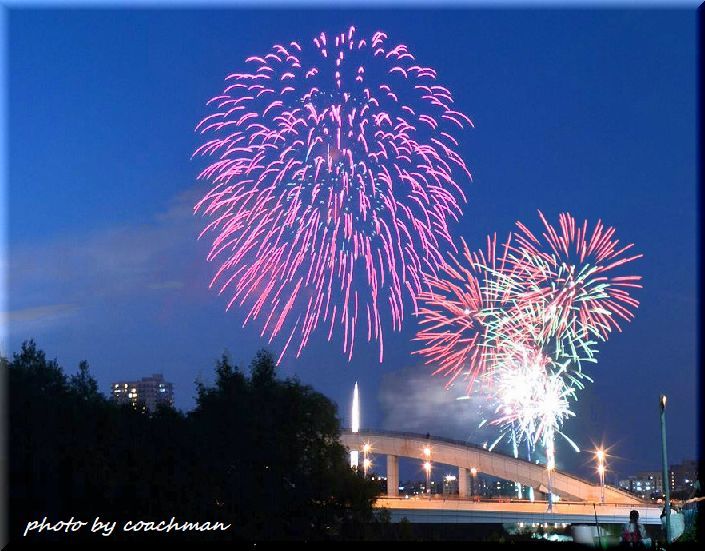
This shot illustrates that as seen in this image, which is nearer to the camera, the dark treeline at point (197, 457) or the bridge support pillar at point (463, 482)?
the dark treeline at point (197, 457)

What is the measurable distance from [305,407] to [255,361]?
9.83ft

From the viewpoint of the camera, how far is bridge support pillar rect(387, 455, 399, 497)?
265 feet

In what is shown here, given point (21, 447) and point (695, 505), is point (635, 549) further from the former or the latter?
point (21, 447)

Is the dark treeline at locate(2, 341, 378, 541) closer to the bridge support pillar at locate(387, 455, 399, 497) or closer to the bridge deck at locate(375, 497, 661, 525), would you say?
the bridge deck at locate(375, 497, 661, 525)

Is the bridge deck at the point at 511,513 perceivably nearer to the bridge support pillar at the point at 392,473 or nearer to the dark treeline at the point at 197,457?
the dark treeline at the point at 197,457

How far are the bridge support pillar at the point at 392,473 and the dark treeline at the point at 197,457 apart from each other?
40.3m

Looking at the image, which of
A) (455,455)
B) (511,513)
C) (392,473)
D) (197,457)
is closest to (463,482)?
(455,455)

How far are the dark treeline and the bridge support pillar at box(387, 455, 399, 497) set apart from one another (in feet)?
132

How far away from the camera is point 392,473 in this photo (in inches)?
3182

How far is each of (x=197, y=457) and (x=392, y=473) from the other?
42.8m

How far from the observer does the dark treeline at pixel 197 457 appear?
124 ft

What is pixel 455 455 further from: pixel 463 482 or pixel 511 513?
pixel 511 513

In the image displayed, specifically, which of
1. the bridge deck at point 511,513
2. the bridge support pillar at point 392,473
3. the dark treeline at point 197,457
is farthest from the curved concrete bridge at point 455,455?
the dark treeline at point 197,457

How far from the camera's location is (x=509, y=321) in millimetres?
44844
